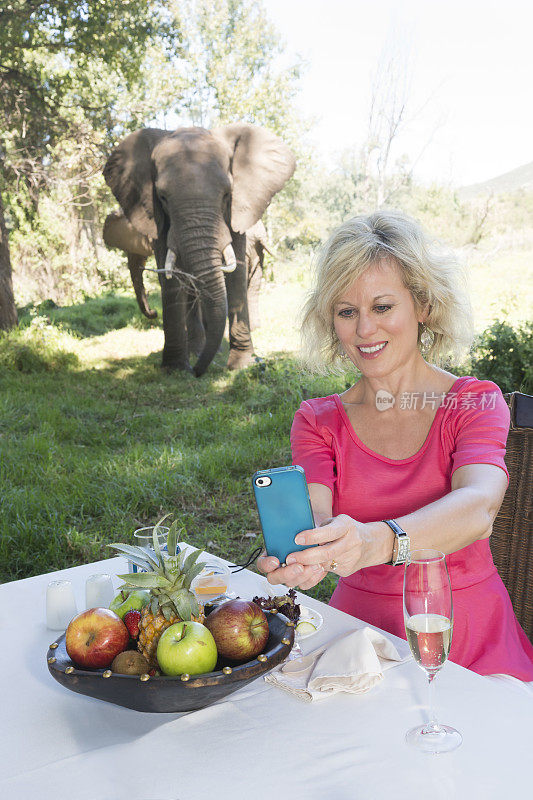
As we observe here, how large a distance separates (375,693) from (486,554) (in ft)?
2.59

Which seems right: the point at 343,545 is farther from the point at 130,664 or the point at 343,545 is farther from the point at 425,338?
the point at 425,338

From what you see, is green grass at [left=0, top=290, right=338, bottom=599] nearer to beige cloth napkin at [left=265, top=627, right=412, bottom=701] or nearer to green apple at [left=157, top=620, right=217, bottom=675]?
beige cloth napkin at [left=265, top=627, right=412, bottom=701]

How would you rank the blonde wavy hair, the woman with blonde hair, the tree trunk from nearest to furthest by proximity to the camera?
the woman with blonde hair < the blonde wavy hair < the tree trunk

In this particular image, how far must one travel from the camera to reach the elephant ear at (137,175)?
941cm

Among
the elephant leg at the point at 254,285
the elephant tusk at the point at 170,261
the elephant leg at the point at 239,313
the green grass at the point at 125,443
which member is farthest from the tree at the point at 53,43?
the elephant leg at the point at 254,285

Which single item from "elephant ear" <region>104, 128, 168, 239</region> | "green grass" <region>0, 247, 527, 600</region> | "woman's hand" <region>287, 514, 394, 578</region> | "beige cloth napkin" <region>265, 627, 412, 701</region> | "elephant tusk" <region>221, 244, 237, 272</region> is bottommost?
"green grass" <region>0, 247, 527, 600</region>

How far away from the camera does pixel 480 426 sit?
1.99 meters

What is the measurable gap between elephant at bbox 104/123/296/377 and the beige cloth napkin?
7211 millimetres

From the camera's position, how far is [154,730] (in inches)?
48.7

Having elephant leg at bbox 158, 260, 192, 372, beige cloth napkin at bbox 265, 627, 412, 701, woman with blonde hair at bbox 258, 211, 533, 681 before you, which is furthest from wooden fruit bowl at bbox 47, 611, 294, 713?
elephant leg at bbox 158, 260, 192, 372

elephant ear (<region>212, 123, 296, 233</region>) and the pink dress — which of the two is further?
elephant ear (<region>212, 123, 296, 233</region>)

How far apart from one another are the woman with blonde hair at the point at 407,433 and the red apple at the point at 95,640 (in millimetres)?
653

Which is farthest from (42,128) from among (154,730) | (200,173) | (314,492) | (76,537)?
(154,730)

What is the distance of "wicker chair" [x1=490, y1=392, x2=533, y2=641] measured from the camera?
2.12m
